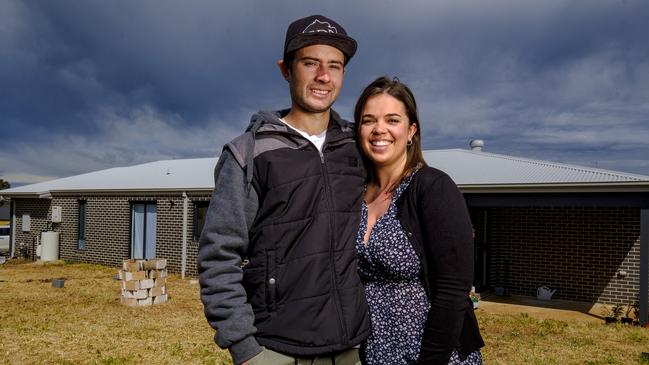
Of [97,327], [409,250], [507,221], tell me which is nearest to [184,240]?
[97,327]

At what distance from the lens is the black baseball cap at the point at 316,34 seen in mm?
2363

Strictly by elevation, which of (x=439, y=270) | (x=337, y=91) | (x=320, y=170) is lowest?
(x=439, y=270)

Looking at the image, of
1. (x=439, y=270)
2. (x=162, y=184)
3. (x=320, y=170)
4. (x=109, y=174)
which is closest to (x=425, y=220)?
(x=439, y=270)

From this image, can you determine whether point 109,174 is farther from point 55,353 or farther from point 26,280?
point 55,353

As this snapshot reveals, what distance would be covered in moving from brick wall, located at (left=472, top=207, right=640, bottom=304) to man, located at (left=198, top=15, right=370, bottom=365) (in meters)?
10.8

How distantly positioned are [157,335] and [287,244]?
6.52m

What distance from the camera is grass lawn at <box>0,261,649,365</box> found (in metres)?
6.73

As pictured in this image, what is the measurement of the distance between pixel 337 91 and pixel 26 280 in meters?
14.5

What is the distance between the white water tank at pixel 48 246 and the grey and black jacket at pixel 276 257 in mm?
18364

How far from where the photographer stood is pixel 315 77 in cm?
239

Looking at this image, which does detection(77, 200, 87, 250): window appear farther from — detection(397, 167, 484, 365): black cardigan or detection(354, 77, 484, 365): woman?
detection(397, 167, 484, 365): black cardigan

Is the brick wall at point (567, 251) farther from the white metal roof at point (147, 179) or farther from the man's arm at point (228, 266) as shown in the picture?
the man's arm at point (228, 266)

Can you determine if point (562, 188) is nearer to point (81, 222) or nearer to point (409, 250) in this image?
point (409, 250)

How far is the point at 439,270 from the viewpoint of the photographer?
2133mm
